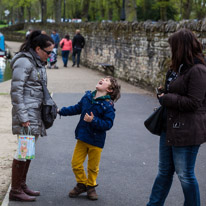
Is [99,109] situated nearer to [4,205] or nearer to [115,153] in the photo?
[4,205]

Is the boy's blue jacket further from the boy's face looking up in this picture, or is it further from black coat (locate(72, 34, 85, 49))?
black coat (locate(72, 34, 85, 49))

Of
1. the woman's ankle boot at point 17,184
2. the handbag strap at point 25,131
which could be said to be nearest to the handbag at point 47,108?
the handbag strap at point 25,131

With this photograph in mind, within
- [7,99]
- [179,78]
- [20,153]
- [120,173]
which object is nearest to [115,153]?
[120,173]

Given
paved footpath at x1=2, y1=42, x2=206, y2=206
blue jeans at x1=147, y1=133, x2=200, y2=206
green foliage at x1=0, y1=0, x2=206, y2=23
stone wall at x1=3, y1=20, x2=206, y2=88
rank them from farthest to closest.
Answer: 1. green foliage at x1=0, y1=0, x2=206, y2=23
2. stone wall at x1=3, y1=20, x2=206, y2=88
3. paved footpath at x1=2, y1=42, x2=206, y2=206
4. blue jeans at x1=147, y1=133, x2=200, y2=206

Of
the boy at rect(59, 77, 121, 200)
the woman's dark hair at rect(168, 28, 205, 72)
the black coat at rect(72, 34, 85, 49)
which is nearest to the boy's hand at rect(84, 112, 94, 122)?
the boy at rect(59, 77, 121, 200)

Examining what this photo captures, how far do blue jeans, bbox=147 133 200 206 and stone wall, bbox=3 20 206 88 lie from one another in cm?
691

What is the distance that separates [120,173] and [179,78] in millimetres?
2222

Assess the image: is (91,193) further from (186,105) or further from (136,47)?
(136,47)

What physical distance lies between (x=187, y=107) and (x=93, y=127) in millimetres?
1150

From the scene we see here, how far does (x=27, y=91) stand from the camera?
4.50 meters

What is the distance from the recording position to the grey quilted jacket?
440 centimetres

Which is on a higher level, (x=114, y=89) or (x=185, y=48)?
(x=185, y=48)

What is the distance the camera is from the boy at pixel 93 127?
4609 mm

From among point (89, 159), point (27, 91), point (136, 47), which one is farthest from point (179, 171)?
point (136, 47)
